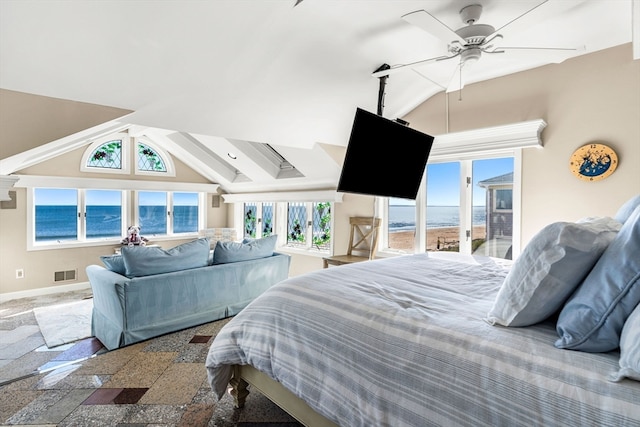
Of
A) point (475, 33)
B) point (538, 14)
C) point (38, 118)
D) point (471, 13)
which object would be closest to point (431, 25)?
point (475, 33)

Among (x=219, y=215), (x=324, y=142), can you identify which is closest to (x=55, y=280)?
(x=219, y=215)

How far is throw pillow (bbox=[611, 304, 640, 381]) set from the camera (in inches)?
33.5

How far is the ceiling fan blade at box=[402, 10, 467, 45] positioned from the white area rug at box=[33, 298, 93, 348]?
12.9 ft

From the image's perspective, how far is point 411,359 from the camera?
119 centimetres

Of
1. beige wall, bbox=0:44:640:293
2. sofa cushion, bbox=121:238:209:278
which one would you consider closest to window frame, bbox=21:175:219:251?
beige wall, bbox=0:44:640:293

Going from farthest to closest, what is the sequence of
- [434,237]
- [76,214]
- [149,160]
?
1. [149,160]
2. [76,214]
3. [434,237]

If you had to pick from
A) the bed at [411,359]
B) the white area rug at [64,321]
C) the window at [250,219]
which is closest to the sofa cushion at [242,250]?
the white area rug at [64,321]

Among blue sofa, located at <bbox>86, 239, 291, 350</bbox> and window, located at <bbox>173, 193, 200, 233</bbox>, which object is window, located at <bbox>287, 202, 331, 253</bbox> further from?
window, located at <bbox>173, 193, 200, 233</bbox>

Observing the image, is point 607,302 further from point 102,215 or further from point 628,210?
point 102,215

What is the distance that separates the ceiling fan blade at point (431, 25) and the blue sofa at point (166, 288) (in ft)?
9.24

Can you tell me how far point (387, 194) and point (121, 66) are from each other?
2402mm

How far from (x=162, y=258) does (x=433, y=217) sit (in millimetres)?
3125

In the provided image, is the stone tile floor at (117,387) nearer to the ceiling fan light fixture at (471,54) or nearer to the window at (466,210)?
the ceiling fan light fixture at (471,54)

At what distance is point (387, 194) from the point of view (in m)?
3.07
